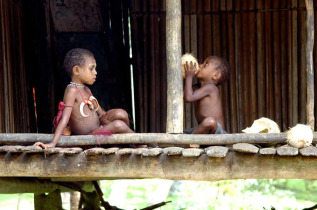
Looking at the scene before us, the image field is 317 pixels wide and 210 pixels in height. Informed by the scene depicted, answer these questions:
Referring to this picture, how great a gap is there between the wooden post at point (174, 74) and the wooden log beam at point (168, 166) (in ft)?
0.92

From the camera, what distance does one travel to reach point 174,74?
4754 mm

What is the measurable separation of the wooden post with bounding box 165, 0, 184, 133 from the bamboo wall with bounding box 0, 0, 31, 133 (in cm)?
187

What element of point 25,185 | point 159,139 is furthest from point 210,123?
point 25,185

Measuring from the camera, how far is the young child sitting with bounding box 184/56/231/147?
17.0 feet

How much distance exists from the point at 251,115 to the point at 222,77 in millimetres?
1254

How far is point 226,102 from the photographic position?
677 cm

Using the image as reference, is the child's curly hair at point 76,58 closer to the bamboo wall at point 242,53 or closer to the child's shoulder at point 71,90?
the child's shoulder at point 71,90

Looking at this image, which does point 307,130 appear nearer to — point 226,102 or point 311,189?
point 226,102

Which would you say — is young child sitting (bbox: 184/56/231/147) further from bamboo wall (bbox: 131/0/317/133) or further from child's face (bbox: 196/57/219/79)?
bamboo wall (bbox: 131/0/317/133)

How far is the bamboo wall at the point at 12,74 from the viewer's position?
5969 mm

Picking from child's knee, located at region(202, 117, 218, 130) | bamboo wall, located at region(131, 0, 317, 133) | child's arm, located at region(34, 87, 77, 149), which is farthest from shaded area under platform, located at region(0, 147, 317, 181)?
bamboo wall, located at region(131, 0, 317, 133)

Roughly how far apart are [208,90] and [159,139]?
1.07 meters

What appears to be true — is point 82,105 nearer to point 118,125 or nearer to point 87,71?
point 87,71

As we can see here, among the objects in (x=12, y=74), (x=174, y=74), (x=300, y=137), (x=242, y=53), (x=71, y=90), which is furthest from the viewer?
(x=242, y=53)
